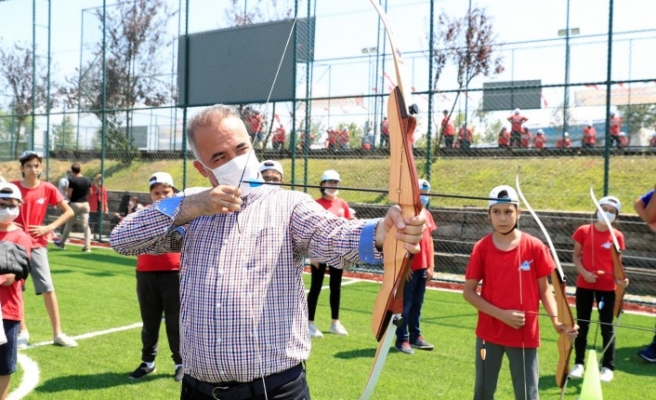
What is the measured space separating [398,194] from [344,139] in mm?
13574

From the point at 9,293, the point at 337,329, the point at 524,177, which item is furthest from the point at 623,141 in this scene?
the point at 9,293

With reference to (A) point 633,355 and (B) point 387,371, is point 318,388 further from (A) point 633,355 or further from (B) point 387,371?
(A) point 633,355

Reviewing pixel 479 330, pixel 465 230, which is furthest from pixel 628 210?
pixel 479 330

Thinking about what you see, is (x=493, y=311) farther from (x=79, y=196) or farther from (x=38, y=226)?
(x=79, y=196)

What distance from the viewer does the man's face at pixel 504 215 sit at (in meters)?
3.91

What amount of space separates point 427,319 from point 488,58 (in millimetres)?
11983

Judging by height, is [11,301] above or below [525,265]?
below

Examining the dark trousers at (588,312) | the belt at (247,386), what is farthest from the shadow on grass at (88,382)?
the dark trousers at (588,312)

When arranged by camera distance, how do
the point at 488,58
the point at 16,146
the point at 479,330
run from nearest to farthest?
1. the point at 479,330
2. the point at 488,58
3. the point at 16,146

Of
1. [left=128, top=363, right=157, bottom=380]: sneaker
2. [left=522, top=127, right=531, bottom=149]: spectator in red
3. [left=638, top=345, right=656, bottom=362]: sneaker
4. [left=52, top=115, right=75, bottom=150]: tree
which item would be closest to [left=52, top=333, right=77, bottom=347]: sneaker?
[left=128, top=363, right=157, bottom=380]: sneaker

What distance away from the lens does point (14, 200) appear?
466 cm

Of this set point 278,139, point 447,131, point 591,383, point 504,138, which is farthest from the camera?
point 504,138

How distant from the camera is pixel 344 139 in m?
15.3

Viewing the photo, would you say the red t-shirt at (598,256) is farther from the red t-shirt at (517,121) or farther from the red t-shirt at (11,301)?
the red t-shirt at (517,121)
